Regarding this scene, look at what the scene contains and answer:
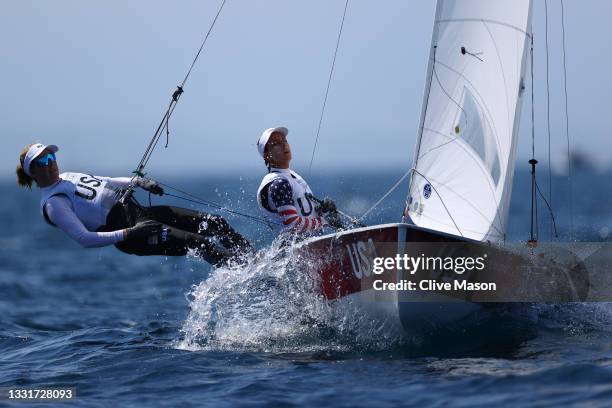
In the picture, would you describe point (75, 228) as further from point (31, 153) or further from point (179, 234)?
point (179, 234)

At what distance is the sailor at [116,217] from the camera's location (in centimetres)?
663

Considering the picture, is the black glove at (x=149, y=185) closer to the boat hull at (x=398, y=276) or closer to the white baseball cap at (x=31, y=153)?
the white baseball cap at (x=31, y=153)

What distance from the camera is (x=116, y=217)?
6.95 m

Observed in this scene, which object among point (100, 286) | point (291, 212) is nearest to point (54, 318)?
point (100, 286)

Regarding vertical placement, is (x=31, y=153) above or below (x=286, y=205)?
above

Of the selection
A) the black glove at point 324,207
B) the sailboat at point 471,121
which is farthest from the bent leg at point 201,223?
the sailboat at point 471,121

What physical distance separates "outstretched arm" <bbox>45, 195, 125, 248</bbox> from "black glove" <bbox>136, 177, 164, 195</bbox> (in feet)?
1.48

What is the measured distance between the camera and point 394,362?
5938mm

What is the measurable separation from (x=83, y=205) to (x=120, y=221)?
0.98 feet

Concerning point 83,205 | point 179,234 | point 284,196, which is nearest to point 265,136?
point 284,196

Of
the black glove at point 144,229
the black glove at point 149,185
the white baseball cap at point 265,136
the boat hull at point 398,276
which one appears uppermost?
the white baseball cap at point 265,136

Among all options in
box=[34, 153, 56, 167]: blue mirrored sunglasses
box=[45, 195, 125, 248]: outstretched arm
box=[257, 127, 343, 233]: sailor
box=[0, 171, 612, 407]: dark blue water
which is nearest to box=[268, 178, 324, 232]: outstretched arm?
box=[257, 127, 343, 233]: sailor

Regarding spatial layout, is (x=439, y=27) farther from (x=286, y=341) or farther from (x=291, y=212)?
(x=286, y=341)

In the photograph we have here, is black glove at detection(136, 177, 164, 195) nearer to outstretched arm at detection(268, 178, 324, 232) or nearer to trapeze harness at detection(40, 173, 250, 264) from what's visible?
trapeze harness at detection(40, 173, 250, 264)
